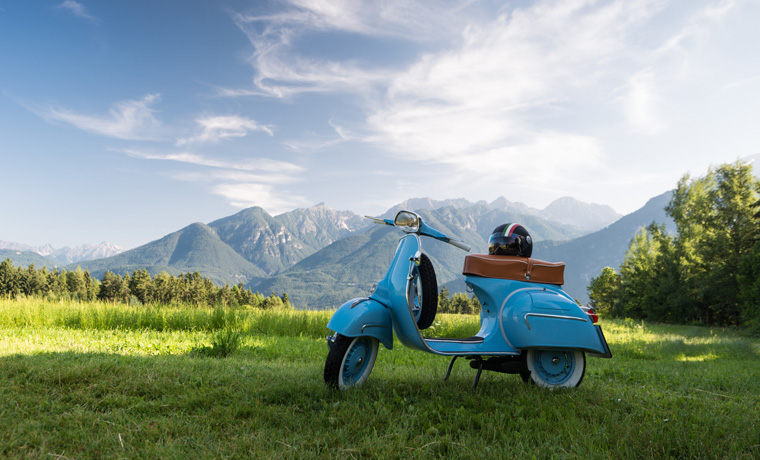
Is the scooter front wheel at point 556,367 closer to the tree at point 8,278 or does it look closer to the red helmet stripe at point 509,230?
the red helmet stripe at point 509,230

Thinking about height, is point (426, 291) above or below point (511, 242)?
below

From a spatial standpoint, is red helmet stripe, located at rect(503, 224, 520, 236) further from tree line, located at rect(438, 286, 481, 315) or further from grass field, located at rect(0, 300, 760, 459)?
tree line, located at rect(438, 286, 481, 315)

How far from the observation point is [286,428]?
3072 mm

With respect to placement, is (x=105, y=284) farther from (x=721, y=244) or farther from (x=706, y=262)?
(x=721, y=244)

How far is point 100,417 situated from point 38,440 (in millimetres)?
426

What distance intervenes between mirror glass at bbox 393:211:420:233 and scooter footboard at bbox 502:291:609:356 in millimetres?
1231

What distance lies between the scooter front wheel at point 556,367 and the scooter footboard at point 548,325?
241 millimetres

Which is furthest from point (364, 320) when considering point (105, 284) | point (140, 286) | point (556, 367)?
point (105, 284)

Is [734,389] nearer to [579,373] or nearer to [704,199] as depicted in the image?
[579,373]

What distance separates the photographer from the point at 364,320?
383cm

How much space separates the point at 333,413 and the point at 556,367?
8.00ft

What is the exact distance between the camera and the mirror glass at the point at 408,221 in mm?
4198

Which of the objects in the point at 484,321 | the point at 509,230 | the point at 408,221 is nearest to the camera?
the point at 408,221

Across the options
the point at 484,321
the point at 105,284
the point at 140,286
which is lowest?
the point at 140,286
